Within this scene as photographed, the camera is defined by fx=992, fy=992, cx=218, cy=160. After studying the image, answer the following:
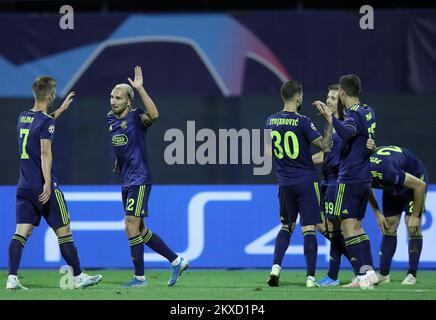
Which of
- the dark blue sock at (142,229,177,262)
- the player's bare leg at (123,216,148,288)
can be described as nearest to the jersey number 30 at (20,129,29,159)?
the player's bare leg at (123,216,148,288)

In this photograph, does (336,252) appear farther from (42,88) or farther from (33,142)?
(42,88)

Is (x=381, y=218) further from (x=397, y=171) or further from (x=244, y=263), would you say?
(x=244, y=263)

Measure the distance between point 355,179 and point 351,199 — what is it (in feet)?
0.64

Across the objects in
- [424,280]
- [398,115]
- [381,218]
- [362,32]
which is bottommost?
[424,280]

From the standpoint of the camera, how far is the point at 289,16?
13.1 metres

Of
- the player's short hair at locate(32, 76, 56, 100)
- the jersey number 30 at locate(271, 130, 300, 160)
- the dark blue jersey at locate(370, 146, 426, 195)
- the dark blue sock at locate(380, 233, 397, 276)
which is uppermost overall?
the player's short hair at locate(32, 76, 56, 100)

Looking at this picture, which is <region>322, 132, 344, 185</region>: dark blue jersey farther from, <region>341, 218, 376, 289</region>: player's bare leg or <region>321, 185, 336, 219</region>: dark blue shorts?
<region>341, 218, 376, 289</region>: player's bare leg

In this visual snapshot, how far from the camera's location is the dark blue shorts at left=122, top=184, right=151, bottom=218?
31.5ft

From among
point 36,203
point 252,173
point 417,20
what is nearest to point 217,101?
point 252,173

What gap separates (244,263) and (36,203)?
3.65m

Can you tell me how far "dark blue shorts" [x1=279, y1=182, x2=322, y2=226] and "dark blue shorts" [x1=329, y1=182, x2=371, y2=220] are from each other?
372mm

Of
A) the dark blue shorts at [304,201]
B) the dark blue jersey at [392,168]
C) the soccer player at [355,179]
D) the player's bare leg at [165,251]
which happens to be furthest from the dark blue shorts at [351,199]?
→ the player's bare leg at [165,251]

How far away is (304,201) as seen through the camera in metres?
9.80

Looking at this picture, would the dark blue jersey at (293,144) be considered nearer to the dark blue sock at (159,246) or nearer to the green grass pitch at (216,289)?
the green grass pitch at (216,289)
